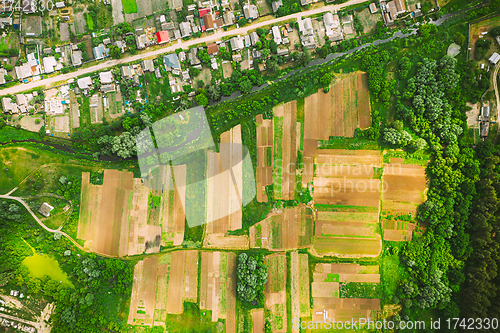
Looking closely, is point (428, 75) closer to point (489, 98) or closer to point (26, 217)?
point (489, 98)

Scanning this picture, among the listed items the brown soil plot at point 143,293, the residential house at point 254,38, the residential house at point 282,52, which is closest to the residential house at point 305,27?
the residential house at point 282,52

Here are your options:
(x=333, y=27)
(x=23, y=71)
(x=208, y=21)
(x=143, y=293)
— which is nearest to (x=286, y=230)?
(x=143, y=293)

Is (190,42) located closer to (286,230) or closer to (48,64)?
(48,64)

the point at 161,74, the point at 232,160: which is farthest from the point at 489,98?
the point at 161,74

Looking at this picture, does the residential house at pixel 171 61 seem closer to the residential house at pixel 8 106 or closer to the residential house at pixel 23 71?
the residential house at pixel 23 71

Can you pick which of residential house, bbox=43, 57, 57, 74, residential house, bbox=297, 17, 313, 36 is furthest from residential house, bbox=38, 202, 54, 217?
residential house, bbox=297, 17, 313, 36

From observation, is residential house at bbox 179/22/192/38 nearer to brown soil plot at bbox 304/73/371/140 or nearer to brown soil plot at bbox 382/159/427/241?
brown soil plot at bbox 304/73/371/140

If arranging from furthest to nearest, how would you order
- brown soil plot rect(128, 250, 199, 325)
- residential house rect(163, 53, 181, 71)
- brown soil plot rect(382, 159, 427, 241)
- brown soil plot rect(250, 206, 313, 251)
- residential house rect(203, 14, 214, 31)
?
residential house rect(203, 14, 214, 31), residential house rect(163, 53, 181, 71), brown soil plot rect(382, 159, 427, 241), brown soil plot rect(250, 206, 313, 251), brown soil plot rect(128, 250, 199, 325)
